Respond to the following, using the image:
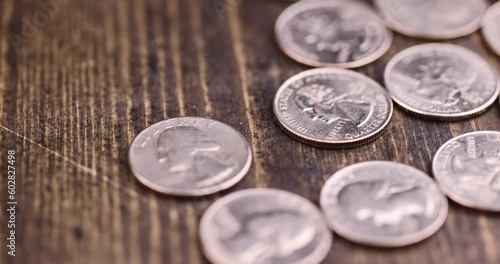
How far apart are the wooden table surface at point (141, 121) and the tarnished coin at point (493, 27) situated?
0.02 metres

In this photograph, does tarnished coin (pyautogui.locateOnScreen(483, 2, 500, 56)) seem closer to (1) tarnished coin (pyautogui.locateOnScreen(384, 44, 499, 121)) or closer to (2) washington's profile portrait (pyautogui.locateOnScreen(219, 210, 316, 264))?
(1) tarnished coin (pyautogui.locateOnScreen(384, 44, 499, 121))

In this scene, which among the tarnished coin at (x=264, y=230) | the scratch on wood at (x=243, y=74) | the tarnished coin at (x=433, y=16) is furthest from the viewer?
the tarnished coin at (x=433, y=16)

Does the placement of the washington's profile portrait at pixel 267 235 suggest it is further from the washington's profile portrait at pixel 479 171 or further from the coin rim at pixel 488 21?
the coin rim at pixel 488 21

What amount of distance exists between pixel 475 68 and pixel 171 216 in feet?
1.83

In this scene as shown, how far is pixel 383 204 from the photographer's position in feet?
2.76

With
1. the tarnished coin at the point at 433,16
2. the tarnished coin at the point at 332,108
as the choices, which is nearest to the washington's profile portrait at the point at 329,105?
the tarnished coin at the point at 332,108

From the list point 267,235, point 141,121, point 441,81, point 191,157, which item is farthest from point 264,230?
point 441,81

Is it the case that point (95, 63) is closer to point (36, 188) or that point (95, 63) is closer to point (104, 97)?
point (104, 97)

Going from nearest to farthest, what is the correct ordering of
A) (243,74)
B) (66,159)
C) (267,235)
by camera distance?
(267,235), (66,159), (243,74)

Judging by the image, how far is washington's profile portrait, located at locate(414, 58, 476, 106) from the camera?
3.25 ft

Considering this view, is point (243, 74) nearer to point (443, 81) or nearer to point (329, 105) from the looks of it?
point (329, 105)

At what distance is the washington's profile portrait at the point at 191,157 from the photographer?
0.88 meters

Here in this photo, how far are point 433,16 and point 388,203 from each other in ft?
1.52

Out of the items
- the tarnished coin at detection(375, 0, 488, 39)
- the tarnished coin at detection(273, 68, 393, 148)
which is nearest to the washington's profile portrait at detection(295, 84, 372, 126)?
the tarnished coin at detection(273, 68, 393, 148)
